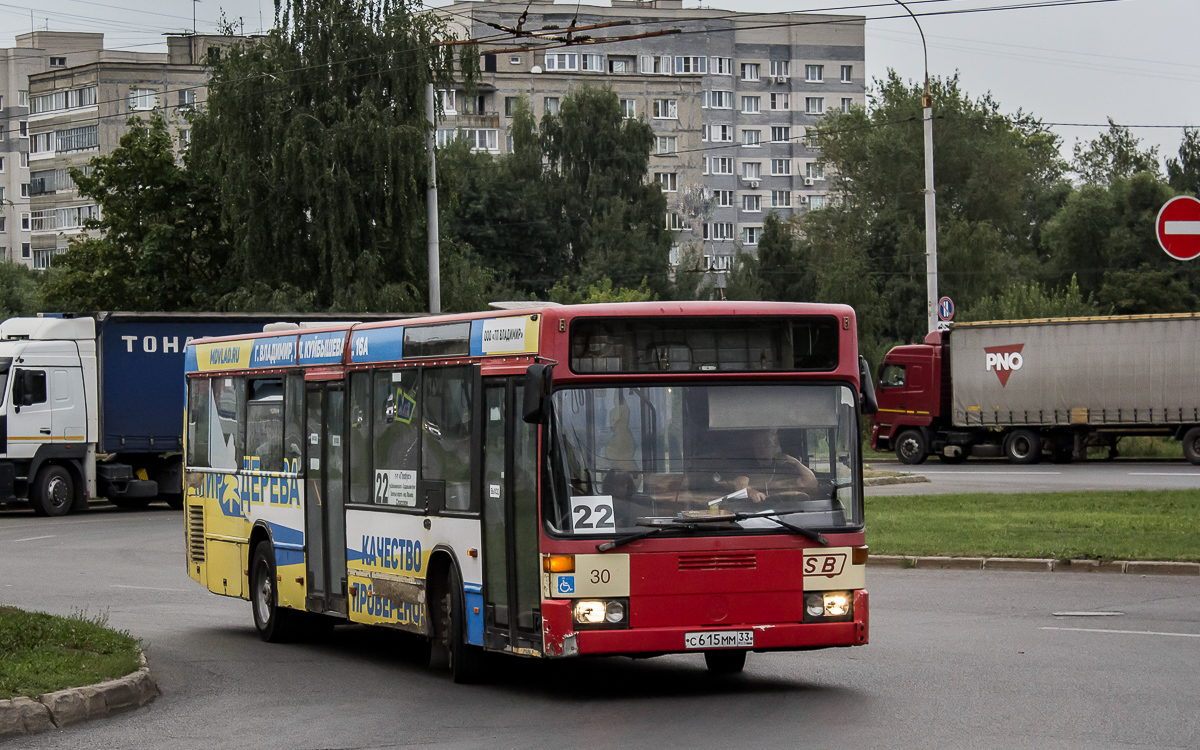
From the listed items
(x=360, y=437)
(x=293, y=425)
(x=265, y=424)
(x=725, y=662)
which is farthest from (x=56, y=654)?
(x=725, y=662)

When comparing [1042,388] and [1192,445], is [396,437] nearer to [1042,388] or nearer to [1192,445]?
[1192,445]

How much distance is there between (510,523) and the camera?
10469 mm

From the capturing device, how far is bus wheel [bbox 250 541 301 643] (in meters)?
14.1

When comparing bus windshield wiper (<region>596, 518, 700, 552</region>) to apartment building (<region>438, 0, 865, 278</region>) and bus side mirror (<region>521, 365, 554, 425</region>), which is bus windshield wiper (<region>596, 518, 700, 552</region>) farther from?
apartment building (<region>438, 0, 865, 278</region>)

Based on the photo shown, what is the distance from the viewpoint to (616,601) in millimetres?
9930

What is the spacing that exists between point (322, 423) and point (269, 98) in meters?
32.0

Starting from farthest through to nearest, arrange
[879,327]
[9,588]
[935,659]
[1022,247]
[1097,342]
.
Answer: [1022,247] < [879,327] < [1097,342] < [9,588] < [935,659]

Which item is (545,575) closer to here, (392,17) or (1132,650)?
(1132,650)

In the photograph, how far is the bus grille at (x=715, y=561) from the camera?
394 inches

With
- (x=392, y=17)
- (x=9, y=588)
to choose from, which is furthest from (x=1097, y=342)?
(x=9, y=588)

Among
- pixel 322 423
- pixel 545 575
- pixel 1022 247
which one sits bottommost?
pixel 545 575

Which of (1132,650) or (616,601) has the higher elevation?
(616,601)

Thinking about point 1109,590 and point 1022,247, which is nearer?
point 1109,590

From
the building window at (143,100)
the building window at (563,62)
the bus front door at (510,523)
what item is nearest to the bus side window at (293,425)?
the bus front door at (510,523)
